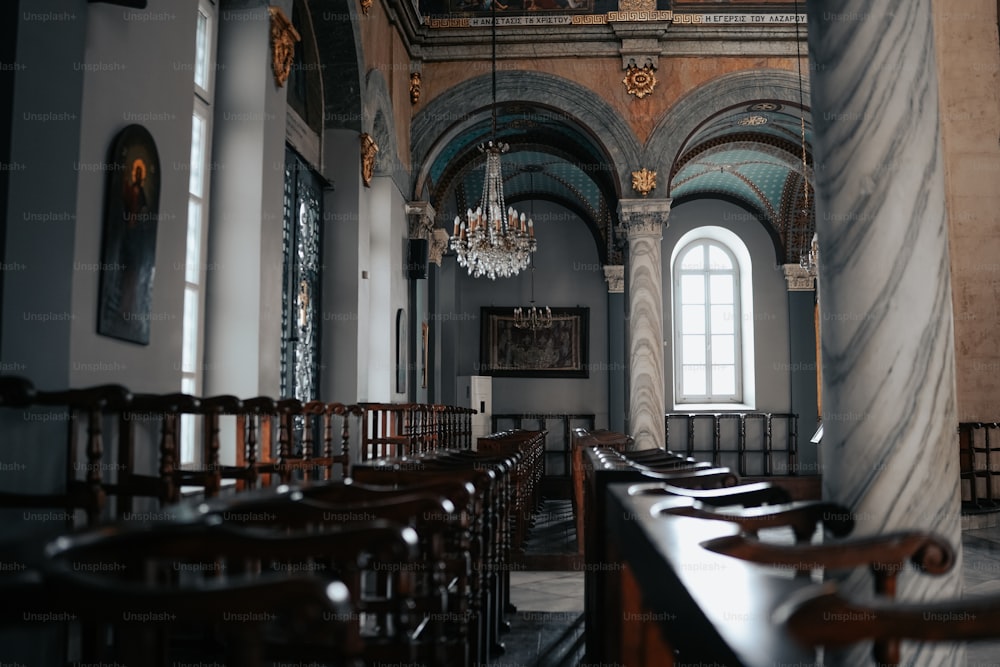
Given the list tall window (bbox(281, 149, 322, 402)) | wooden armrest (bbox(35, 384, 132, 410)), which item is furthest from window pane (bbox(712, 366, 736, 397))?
wooden armrest (bbox(35, 384, 132, 410))

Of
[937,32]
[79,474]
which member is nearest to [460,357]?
[937,32]

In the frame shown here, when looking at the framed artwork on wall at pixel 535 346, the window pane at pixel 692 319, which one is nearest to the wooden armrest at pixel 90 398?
the framed artwork on wall at pixel 535 346

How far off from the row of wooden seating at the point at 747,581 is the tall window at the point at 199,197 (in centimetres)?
417

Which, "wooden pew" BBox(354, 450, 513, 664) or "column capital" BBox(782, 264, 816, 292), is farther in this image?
"column capital" BBox(782, 264, 816, 292)

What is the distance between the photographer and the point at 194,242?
6.69m

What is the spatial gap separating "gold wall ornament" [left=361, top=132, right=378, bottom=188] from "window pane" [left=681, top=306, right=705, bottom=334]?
10.1 meters

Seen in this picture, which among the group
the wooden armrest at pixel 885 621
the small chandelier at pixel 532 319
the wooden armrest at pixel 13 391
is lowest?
the wooden armrest at pixel 885 621

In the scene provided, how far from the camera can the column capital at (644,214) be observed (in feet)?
41.2

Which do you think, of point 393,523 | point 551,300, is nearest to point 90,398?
point 393,523

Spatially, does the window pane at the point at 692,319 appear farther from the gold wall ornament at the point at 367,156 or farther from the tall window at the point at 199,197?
the tall window at the point at 199,197

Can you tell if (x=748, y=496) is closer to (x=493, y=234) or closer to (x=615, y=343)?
(x=493, y=234)

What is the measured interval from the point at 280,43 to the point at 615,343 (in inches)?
475

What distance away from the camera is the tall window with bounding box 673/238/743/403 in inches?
738

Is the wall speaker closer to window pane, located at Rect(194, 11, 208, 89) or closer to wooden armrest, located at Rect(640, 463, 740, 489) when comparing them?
window pane, located at Rect(194, 11, 208, 89)
